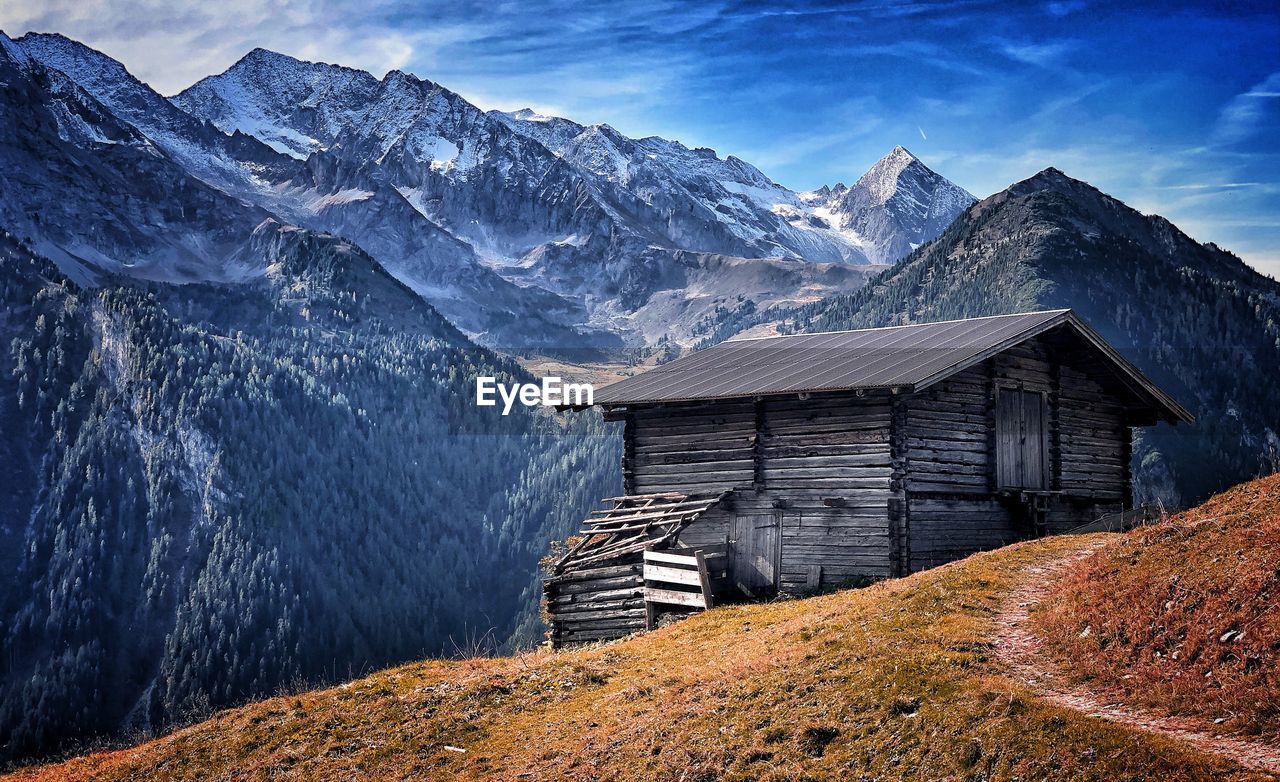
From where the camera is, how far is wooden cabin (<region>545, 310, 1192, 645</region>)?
2941 cm

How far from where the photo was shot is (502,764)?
17219 millimetres

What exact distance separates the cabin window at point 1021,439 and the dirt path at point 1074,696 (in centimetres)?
1228

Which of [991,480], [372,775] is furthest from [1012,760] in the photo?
[991,480]

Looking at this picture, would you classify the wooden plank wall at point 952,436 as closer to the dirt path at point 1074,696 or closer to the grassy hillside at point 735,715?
the grassy hillside at point 735,715

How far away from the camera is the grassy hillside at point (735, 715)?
522 inches

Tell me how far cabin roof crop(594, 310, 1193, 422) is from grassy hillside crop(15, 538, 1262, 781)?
5.84 metres

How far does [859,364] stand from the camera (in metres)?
32.0

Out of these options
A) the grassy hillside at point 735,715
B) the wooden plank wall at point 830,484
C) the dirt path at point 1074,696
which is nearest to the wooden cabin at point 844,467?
the wooden plank wall at point 830,484

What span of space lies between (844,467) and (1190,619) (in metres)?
15.3

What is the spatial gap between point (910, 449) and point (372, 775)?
56.2 feet

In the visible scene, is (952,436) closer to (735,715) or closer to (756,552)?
(756,552)

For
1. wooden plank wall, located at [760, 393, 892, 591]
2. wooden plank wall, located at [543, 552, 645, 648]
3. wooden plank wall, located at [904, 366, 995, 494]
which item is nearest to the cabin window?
wooden plank wall, located at [904, 366, 995, 494]

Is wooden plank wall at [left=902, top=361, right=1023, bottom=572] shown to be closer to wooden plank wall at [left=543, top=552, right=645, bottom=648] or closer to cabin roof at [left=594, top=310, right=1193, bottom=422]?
cabin roof at [left=594, top=310, right=1193, bottom=422]

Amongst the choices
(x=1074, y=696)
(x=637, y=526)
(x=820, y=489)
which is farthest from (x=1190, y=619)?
(x=637, y=526)
